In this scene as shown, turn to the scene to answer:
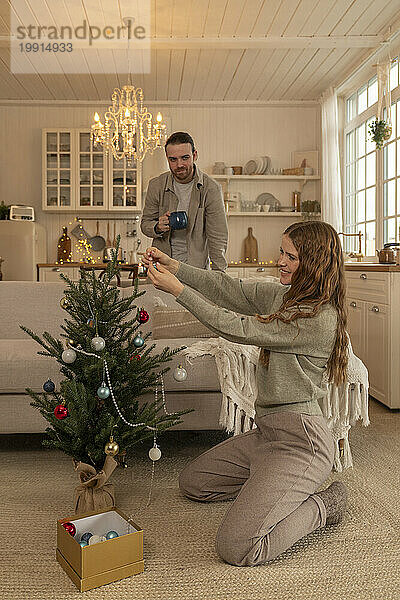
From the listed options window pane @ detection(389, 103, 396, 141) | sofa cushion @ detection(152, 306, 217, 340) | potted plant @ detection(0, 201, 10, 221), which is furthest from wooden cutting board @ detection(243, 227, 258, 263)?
sofa cushion @ detection(152, 306, 217, 340)

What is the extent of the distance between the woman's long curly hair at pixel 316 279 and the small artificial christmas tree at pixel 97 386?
19.1 inches

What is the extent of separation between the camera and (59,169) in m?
7.00

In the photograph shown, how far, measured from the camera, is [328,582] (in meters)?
1.71

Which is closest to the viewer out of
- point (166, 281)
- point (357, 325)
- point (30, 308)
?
point (166, 281)

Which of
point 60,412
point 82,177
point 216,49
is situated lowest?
point 60,412

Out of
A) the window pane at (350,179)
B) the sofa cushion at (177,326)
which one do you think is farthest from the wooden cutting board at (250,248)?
the sofa cushion at (177,326)

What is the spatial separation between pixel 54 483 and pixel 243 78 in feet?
16.2

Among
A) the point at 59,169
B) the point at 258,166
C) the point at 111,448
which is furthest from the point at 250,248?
the point at 111,448

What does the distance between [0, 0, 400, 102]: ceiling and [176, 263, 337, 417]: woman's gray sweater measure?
3.27 metres

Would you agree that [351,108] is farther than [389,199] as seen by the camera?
Yes

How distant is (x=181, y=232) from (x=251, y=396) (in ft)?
3.58

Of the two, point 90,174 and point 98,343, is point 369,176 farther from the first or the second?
point 98,343

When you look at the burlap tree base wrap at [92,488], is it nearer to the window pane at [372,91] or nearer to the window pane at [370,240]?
the window pane at [370,240]

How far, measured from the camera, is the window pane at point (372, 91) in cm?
579
